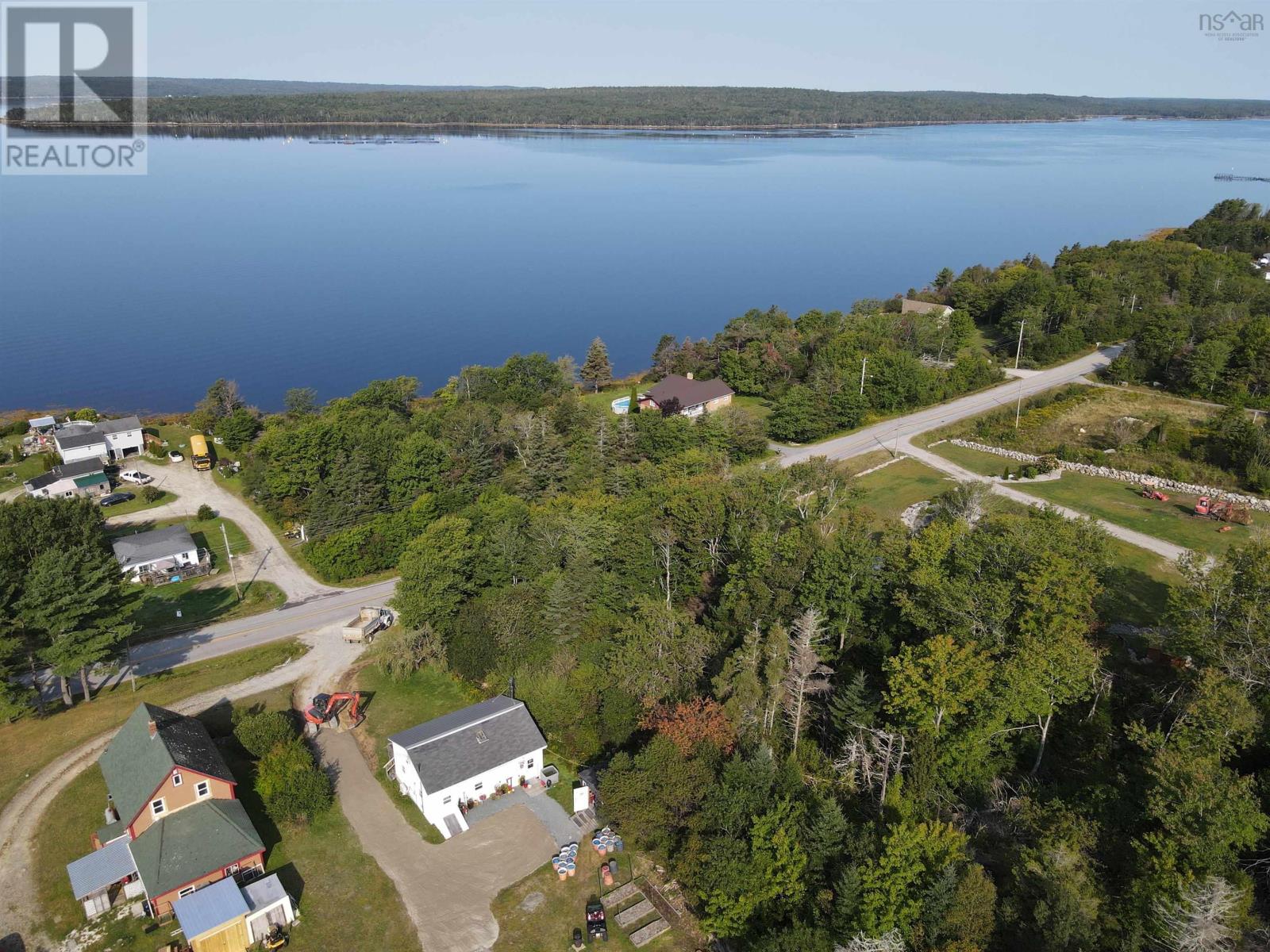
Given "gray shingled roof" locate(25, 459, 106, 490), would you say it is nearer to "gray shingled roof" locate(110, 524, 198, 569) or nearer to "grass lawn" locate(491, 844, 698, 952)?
"gray shingled roof" locate(110, 524, 198, 569)

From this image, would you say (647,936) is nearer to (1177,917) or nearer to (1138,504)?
(1177,917)

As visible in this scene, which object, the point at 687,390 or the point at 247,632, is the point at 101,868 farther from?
the point at 687,390

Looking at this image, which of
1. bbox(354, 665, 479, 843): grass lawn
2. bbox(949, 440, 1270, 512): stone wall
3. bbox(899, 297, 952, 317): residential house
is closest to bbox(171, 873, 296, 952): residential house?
bbox(354, 665, 479, 843): grass lawn

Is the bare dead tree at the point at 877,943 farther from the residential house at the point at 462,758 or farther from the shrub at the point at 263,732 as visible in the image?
the shrub at the point at 263,732

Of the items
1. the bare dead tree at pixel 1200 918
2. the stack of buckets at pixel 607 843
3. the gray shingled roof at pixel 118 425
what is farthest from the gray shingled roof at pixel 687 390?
the bare dead tree at pixel 1200 918

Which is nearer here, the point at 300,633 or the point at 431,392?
the point at 300,633

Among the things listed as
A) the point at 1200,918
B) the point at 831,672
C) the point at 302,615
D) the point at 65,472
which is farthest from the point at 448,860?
the point at 65,472

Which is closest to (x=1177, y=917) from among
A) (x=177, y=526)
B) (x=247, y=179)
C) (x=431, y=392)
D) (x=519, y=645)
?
(x=519, y=645)
